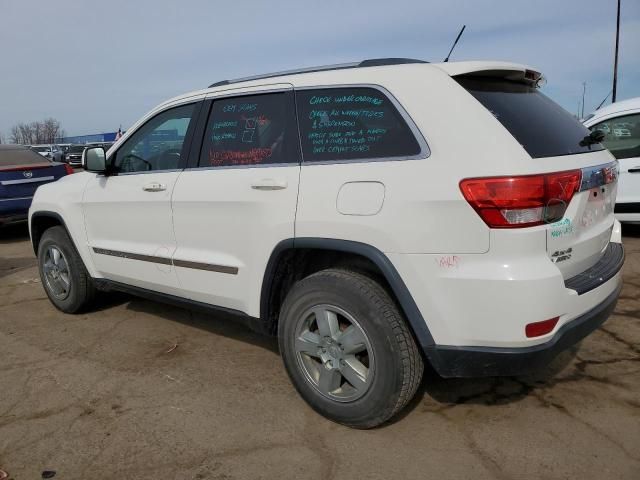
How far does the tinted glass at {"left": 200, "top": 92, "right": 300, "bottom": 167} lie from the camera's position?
304 centimetres

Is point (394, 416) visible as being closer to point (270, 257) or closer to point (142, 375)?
point (270, 257)

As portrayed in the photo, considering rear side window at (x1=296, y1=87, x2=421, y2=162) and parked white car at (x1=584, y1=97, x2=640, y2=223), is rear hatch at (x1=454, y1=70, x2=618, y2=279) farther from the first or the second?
parked white car at (x1=584, y1=97, x2=640, y2=223)

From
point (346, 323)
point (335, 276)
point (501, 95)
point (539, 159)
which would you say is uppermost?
point (501, 95)

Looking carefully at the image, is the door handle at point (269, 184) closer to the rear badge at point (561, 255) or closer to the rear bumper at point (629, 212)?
the rear badge at point (561, 255)

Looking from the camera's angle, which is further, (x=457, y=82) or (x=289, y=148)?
(x=289, y=148)

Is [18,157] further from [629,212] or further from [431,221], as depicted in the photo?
[629,212]

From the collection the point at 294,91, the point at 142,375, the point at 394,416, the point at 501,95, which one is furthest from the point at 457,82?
the point at 142,375

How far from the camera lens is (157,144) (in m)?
3.88

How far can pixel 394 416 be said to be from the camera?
2.84m

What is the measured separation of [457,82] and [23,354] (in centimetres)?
350

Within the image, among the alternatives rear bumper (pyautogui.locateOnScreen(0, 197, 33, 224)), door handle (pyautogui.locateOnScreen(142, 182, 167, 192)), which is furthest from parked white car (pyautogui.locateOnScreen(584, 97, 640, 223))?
rear bumper (pyautogui.locateOnScreen(0, 197, 33, 224))

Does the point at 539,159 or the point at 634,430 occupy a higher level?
the point at 539,159

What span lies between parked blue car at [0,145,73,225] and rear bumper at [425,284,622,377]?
313 inches

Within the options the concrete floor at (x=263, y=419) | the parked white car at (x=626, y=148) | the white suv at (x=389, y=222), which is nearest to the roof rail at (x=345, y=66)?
the white suv at (x=389, y=222)
